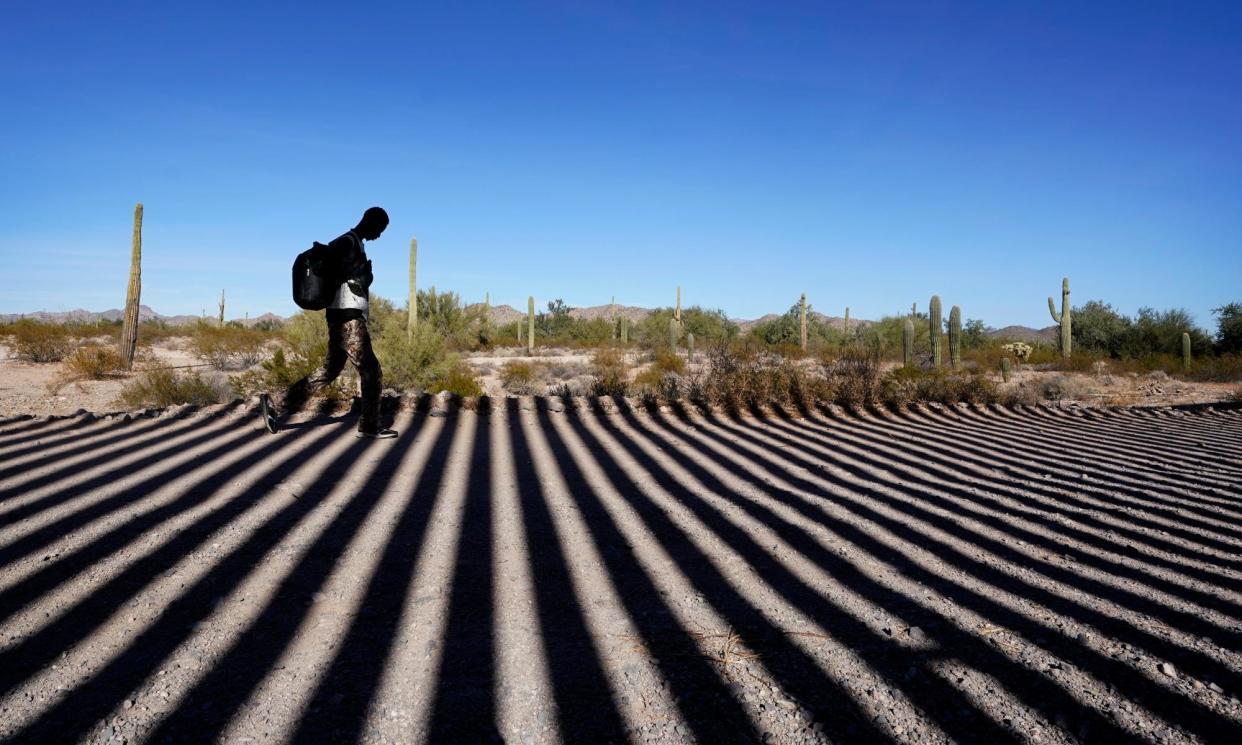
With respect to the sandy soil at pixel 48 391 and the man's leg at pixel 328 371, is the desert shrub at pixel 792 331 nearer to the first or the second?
the sandy soil at pixel 48 391

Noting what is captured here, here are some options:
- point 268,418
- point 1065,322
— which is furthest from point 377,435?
point 1065,322

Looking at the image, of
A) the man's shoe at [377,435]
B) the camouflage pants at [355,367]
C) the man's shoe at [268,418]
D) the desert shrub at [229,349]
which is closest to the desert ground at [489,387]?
the desert shrub at [229,349]

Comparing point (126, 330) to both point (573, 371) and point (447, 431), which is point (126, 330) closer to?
point (573, 371)

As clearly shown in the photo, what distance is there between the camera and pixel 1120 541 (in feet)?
11.6

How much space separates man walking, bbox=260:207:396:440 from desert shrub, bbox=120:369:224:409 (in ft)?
11.6

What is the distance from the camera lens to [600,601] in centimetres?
270

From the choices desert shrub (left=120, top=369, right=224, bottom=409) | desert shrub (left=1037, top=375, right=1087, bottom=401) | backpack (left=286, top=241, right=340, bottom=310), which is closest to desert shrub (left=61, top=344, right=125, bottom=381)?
desert shrub (left=120, top=369, right=224, bottom=409)

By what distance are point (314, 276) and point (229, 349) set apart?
714 inches

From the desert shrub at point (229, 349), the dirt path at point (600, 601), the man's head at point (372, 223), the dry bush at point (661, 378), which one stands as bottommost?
the dirt path at point (600, 601)

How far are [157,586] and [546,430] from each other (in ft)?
15.2

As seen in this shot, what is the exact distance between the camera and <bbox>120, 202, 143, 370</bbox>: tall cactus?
51.0ft

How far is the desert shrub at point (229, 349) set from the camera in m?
19.5

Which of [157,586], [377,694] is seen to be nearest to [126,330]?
[157,586]

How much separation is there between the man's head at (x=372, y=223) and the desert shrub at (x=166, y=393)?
4278mm
